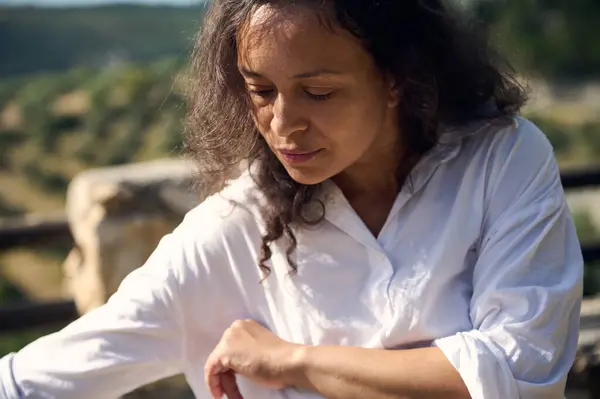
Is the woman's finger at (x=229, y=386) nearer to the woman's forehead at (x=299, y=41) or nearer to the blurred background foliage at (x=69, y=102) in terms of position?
the woman's forehead at (x=299, y=41)

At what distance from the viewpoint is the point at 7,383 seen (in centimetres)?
163

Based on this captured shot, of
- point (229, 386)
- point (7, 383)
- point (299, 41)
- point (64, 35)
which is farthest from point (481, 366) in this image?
point (64, 35)

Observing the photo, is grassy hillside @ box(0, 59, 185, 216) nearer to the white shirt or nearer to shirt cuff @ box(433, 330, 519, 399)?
the white shirt

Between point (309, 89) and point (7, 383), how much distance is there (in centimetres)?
72

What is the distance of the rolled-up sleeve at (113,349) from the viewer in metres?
1.65

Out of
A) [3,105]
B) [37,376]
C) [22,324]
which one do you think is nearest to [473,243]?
[37,376]

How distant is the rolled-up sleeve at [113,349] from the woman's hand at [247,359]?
98mm

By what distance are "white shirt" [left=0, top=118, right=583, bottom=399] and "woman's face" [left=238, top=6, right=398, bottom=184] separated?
0.17 m

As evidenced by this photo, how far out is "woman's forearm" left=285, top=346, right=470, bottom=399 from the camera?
1510mm

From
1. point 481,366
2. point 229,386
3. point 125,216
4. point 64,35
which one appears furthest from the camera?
point 64,35

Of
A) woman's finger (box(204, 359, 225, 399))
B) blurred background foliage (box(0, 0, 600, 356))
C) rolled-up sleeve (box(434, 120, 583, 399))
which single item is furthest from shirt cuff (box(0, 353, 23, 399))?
blurred background foliage (box(0, 0, 600, 356))

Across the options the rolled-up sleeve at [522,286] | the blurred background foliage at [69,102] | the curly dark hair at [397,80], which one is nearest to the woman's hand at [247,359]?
the curly dark hair at [397,80]

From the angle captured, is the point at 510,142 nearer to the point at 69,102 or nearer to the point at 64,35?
the point at 64,35

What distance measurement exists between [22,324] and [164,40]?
3552mm
